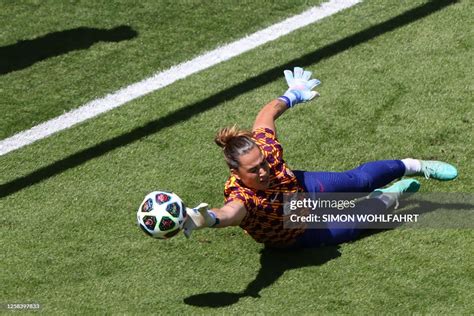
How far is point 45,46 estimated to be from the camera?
10.8m

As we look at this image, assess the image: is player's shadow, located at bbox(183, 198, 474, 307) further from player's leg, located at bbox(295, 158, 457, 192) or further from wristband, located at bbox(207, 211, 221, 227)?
wristband, located at bbox(207, 211, 221, 227)

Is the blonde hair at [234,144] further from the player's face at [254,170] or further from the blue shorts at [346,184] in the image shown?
the blue shorts at [346,184]

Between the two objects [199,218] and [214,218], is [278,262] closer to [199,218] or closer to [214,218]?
[214,218]

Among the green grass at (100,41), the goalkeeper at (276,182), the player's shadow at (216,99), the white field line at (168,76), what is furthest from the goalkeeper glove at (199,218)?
the green grass at (100,41)

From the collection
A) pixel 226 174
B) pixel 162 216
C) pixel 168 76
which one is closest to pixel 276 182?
pixel 162 216

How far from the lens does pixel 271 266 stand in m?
7.39

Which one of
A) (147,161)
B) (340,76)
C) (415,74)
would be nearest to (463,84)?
(415,74)

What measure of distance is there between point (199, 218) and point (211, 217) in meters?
0.09

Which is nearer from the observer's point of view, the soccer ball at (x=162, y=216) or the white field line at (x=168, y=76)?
the soccer ball at (x=162, y=216)

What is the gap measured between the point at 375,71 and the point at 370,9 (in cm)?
136

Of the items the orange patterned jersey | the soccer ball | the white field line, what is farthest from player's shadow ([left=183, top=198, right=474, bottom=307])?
the white field line

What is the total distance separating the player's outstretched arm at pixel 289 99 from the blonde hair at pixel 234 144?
66cm

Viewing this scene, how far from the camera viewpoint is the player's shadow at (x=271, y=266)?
702cm

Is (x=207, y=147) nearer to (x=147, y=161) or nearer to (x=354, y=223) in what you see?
(x=147, y=161)
